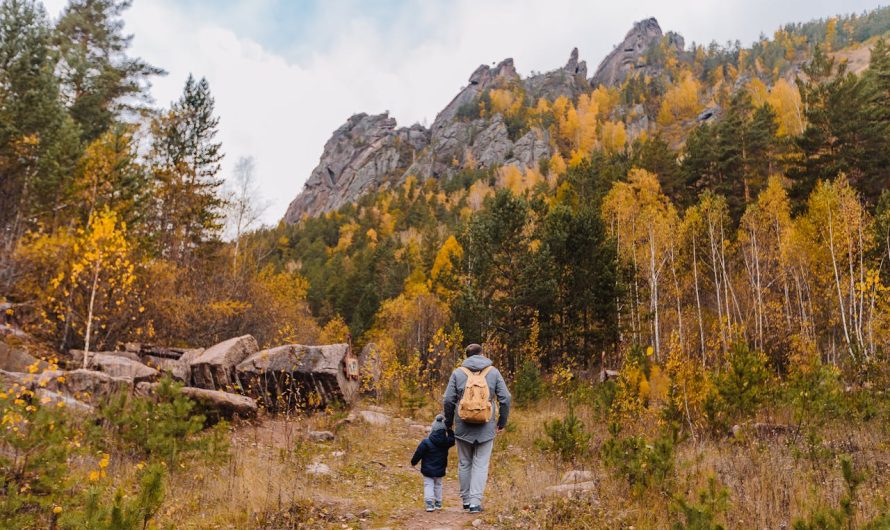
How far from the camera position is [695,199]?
28.2m

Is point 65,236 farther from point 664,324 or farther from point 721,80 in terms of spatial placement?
point 721,80

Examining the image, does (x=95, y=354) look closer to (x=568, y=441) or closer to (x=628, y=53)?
(x=568, y=441)

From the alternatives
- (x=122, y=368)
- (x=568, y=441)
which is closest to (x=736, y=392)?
(x=568, y=441)

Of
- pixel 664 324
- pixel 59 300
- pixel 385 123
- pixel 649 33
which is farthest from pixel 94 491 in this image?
pixel 649 33

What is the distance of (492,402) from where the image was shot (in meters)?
5.95

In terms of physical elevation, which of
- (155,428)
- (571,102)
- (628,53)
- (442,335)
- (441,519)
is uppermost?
(628,53)

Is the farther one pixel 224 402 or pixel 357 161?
pixel 357 161

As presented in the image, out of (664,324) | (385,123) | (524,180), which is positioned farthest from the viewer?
(385,123)

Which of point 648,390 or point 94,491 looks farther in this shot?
point 648,390

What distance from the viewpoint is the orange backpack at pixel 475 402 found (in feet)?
18.8

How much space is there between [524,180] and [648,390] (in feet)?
223

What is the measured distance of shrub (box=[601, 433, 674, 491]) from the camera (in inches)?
219

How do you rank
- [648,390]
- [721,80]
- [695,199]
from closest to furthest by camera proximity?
[648,390] < [695,199] < [721,80]

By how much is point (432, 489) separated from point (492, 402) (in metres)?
1.27
